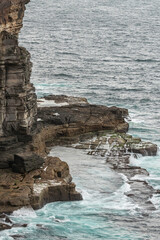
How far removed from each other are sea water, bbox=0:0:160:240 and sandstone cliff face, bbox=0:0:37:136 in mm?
7809

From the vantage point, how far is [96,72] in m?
122

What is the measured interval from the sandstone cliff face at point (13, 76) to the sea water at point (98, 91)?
25.6 ft

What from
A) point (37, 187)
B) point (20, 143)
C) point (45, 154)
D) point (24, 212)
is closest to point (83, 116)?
point (45, 154)

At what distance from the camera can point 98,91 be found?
106688 mm

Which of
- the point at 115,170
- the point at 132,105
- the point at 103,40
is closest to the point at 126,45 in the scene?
the point at 103,40

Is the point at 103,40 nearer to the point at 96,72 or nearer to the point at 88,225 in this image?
the point at 96,72

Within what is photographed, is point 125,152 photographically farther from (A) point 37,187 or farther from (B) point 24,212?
(B) point 24,212

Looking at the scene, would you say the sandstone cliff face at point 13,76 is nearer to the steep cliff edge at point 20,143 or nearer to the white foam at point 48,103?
the steep cliff edge at point 20,143

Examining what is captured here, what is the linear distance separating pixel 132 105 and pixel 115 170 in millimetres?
31296

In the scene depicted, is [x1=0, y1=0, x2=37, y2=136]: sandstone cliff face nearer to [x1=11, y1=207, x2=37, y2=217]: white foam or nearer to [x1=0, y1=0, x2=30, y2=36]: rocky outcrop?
[x1=0, y1=0, x2=30, y2=36]: rocky outcrop

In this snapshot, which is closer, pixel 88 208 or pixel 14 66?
pixel 88 208

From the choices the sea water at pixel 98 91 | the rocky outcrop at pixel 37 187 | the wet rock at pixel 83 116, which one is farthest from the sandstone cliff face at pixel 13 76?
the wet rock at pixel 83 116

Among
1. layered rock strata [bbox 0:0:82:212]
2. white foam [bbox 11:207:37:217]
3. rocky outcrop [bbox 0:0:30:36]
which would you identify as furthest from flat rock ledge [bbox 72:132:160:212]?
rocky outcrop [bbox 0:0:30:36]

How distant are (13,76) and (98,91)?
43701mm
